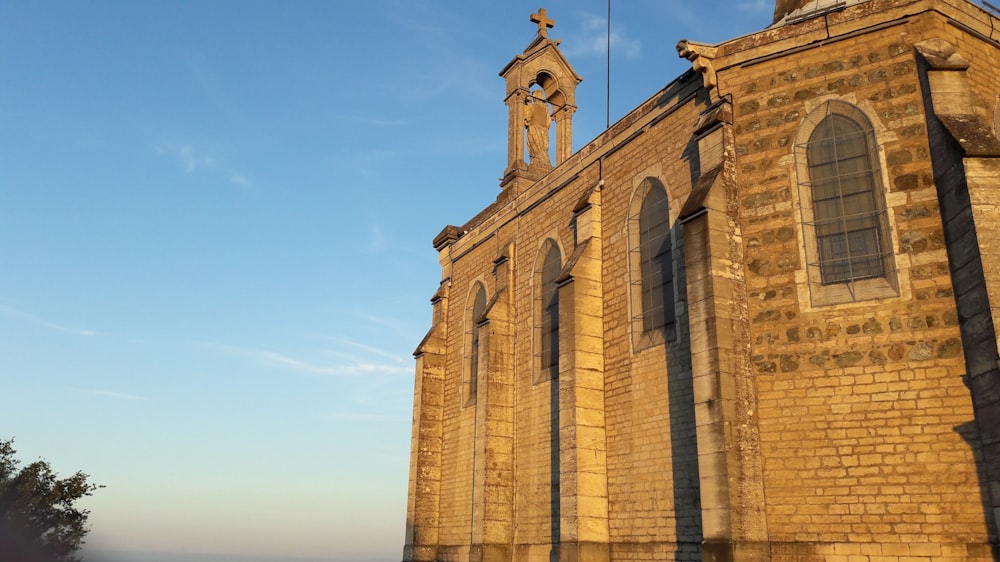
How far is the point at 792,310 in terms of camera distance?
37.2 ft

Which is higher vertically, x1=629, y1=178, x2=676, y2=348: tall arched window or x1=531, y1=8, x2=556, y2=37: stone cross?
x1=531, y1=8, x2=556, y2=37: stone cross

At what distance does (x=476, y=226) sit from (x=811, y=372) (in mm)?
13069

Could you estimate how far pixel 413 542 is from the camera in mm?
20266

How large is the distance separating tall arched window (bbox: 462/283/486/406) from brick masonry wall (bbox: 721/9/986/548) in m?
9.95

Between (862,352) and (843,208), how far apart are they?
7.62 feet

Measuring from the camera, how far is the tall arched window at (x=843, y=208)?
36.1 feet

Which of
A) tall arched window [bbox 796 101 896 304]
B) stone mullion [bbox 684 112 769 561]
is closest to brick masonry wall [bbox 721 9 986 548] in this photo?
tall arched window [bbox 796 101 896 304]

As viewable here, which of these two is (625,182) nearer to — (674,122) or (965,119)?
(674,122)

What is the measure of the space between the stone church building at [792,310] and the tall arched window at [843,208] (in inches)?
1.3

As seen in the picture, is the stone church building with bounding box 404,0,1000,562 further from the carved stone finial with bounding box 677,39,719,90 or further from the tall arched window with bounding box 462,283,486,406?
the tall arched window with bounding box 462,283,486,406

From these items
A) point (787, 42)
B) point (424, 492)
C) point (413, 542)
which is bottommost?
point (413, 542)

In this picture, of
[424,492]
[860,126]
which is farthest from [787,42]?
[424,492]

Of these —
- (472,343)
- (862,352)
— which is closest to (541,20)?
(472,343)

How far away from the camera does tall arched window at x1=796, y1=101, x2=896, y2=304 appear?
36.1ft
